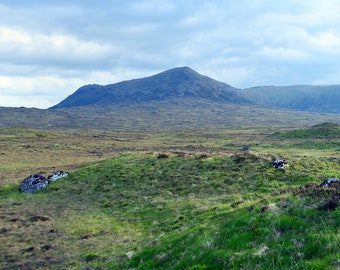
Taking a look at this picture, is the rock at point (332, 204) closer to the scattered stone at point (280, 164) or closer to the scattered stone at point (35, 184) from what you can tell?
the scattered stone at point (280, 164)

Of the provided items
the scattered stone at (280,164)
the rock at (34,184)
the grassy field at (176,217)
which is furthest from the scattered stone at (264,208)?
the rock at (34,184)

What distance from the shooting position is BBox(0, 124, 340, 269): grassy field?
10.6 metres

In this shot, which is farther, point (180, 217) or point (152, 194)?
point (152, 194)

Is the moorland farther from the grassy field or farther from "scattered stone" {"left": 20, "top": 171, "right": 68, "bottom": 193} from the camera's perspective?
"scattered stone" {"left": 20, "top": 171, "right": 68, "bottom": 193}

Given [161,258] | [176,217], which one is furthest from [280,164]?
[161,258]

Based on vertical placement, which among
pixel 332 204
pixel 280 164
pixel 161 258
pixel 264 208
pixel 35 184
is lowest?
pixel 35 184

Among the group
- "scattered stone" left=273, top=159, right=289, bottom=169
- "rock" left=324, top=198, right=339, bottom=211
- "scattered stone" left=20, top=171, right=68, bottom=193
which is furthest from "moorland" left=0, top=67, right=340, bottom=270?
"scattered stone" left=20, top=171, right=68, bottom=193

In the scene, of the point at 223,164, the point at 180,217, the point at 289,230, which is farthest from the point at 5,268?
the point at 223,164

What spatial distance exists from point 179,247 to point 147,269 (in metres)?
1.55

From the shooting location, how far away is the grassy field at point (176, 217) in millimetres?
10641

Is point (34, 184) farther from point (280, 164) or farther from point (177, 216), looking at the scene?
point (280, 164)

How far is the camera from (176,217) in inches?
869

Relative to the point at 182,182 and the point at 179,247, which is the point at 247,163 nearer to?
the point at 182,182

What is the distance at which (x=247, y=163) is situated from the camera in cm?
3309
